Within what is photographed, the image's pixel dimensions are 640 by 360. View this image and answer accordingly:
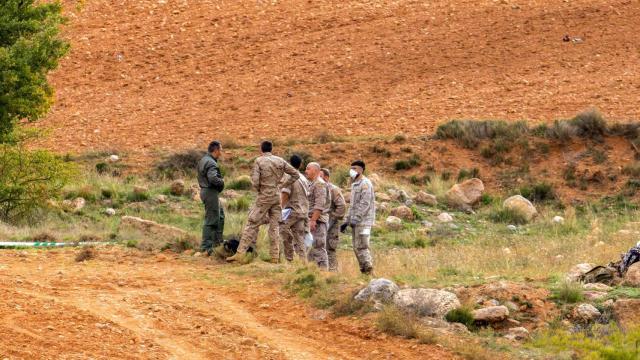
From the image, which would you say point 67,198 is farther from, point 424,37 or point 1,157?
point 424,37

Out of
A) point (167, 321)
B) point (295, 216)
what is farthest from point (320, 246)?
point (167, 321)

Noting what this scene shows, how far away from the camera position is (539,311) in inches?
507

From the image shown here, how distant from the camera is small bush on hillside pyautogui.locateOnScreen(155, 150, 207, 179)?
27609mm

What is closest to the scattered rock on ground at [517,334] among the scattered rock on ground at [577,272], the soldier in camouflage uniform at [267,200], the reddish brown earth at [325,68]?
the scattered rock on ground at [577,272]

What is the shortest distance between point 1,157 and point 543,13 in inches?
850

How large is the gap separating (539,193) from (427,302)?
50.8 ft

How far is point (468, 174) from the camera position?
28734 mm

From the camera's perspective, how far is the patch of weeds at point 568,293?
513 inches

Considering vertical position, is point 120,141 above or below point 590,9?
below

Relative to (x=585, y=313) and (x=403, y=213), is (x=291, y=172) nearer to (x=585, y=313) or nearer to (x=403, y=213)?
(x=585, y=313)

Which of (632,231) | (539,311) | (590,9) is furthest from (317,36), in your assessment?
(539,311)

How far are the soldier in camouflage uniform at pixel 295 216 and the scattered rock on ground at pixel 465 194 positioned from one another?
991 centimetres

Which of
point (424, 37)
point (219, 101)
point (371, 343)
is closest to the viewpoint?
point (371, 343)

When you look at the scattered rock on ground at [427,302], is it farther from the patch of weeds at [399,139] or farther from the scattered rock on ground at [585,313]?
the patch of weeds at [399,139]
